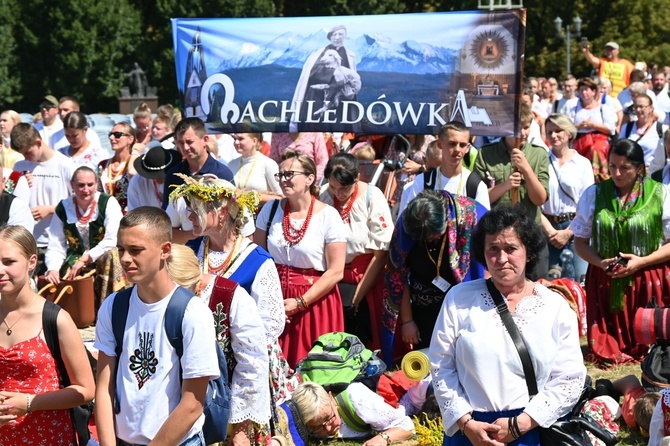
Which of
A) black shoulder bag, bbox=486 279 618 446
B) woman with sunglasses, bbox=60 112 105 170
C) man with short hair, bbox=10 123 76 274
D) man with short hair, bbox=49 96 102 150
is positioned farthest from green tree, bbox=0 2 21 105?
black shoulder bag, bbox=486 279 618 446

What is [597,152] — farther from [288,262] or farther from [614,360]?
[288,262]

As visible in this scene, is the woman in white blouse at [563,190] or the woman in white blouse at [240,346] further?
the woman in white blouse at [563,190]

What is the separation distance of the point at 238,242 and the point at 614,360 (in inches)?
144

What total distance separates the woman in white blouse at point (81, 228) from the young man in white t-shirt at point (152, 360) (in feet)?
16.2

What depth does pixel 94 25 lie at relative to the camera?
141 ft

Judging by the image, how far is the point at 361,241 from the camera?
7977 mm

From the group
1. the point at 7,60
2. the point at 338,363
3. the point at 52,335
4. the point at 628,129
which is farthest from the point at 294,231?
the point at 7,60

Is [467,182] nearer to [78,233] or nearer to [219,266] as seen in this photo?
[219,266]

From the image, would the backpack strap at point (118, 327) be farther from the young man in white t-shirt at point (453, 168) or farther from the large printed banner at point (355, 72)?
the large printed banner at point (355, 72)

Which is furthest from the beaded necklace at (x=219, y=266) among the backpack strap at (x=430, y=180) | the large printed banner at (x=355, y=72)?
the large printed banner at (x=355, y=72)

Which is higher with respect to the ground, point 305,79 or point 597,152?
point 305,79

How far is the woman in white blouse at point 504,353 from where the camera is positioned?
427 centimetres

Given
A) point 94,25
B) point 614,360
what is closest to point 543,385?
point 614,360

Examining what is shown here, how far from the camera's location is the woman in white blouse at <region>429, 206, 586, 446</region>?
4273mm
